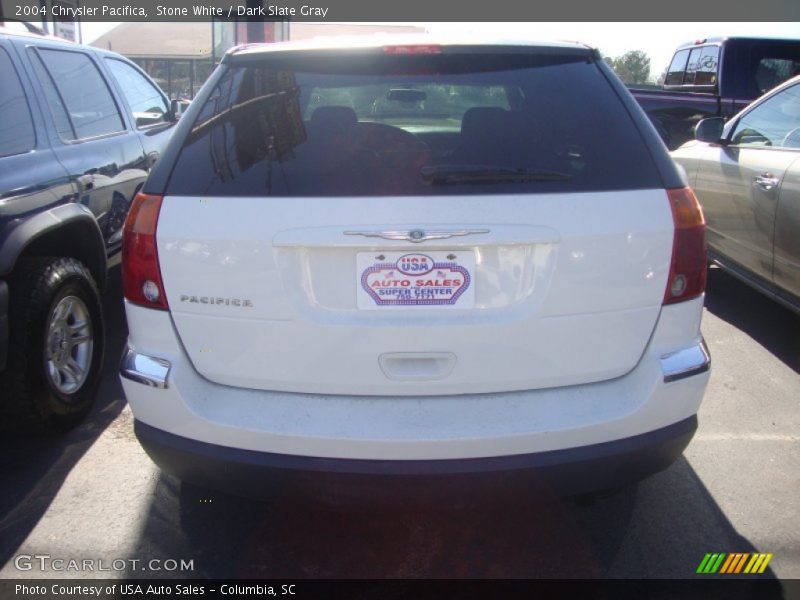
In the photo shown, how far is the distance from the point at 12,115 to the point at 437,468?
2.70m

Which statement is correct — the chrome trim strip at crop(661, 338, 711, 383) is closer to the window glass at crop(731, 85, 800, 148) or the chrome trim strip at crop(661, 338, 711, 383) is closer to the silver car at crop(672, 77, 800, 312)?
the silver car at crop(672, 77, 800, 312)

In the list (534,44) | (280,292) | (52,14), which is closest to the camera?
(280,292)

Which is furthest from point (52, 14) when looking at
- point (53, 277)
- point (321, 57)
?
point (321, 57)

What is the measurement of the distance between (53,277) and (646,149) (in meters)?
2.61

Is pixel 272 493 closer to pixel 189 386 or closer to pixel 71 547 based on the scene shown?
pixel 189 386

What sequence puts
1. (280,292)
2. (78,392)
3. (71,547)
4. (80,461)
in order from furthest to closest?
(78,392) < (80,461) < (71,547) < (280,292)

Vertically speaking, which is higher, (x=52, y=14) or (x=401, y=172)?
(x=52, y=14)

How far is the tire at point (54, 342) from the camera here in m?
3.25

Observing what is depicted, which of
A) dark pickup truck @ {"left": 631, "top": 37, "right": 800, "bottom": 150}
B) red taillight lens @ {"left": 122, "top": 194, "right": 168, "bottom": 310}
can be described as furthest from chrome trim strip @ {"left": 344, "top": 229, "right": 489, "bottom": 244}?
dark pickup truck @ {"left": 631, "top": 37, "right": 800, "bottom": 150}

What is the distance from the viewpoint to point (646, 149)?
91.6 inches

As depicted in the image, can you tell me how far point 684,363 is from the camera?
2.31 metres

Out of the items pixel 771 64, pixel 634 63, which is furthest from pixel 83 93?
pixel 634 63

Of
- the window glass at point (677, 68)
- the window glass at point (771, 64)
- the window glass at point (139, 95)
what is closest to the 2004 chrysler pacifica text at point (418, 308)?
the window glass at point (139, 95)

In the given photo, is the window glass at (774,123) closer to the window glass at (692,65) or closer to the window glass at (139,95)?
the window glass at (139,95)
